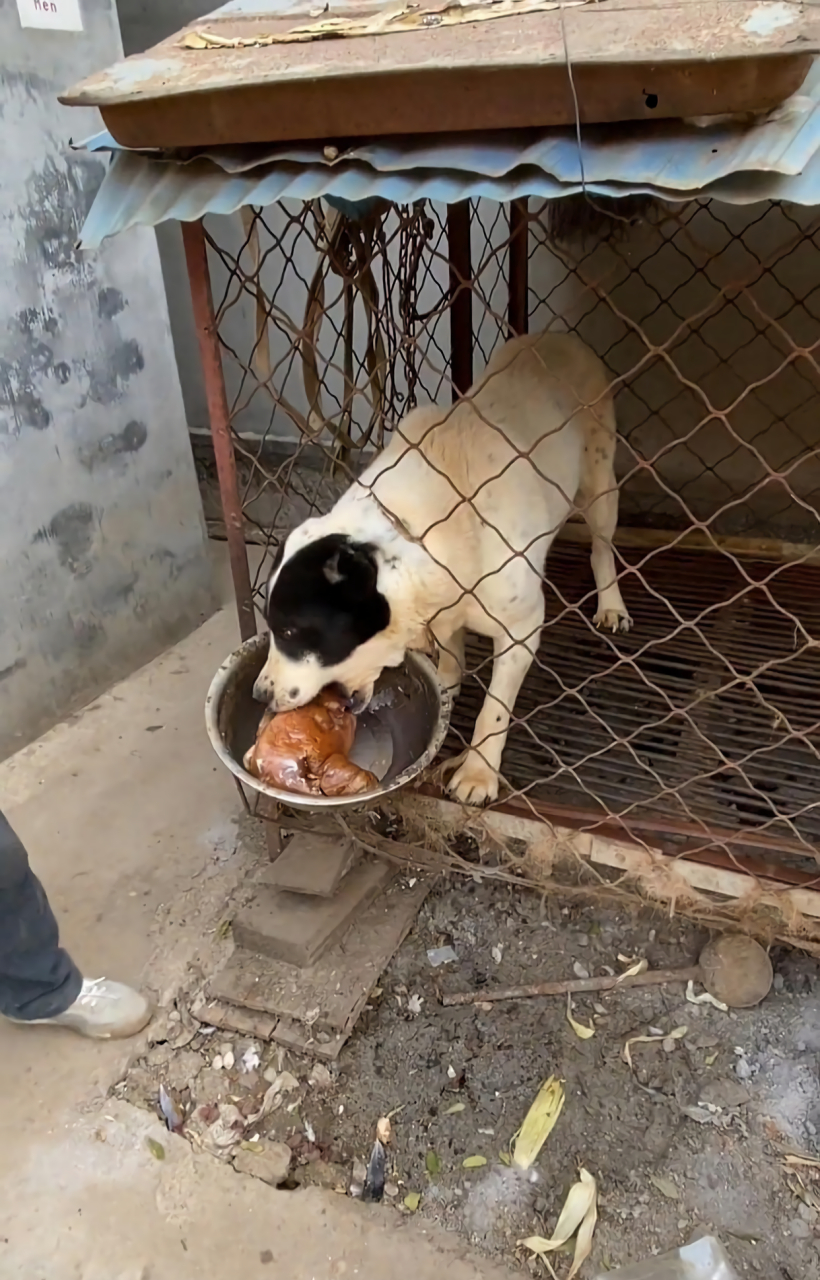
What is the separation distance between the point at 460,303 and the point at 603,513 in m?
0.71

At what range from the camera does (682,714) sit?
1.86 metres

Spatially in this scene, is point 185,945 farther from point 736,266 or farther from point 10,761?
point 736,266

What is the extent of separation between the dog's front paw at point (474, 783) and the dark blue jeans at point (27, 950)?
A: 0.87 m

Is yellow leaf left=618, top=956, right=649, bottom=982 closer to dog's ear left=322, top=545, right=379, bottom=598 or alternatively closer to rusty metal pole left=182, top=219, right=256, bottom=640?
dog's ear left=322, top=545, right=379, bottom=598

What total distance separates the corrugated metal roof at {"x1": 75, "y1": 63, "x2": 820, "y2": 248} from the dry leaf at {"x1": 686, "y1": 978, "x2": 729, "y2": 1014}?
1.41 metres

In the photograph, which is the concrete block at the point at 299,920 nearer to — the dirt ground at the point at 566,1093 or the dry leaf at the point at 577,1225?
the dirt ground at the point at 566,1093

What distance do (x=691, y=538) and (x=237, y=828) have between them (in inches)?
70.0

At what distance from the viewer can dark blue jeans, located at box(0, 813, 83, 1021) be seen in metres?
1.53

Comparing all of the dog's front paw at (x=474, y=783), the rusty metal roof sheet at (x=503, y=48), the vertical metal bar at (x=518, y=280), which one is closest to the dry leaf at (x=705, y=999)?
the dog's front paw at (x=474, y=783)

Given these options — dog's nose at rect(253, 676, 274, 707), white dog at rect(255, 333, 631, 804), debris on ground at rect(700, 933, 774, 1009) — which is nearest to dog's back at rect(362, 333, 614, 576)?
white dog at rect(255, 333, 631, 804)

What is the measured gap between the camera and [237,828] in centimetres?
231

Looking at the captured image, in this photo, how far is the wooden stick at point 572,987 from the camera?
6.02 ft

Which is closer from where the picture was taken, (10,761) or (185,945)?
(185,945)

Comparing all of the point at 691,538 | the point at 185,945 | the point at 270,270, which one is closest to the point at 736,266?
the point at 691,538
